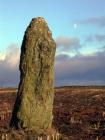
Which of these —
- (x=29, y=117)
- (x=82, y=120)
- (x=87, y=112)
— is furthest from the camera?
(x=87, y=112)

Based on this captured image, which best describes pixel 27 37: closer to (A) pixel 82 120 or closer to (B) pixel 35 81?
(B) pixel 35 81

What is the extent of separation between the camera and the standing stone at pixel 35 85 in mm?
26734

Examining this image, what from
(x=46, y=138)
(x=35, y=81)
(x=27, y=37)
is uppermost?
(x=27, y=37)

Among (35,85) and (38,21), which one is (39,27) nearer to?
(38,21)

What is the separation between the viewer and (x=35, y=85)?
27031 mm

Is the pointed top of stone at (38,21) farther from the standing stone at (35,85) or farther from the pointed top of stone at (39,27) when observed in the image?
the standing stone at (35,85)

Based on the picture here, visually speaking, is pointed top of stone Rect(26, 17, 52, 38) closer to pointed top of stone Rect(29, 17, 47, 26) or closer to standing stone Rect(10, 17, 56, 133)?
pointed top of stone Rect(29, 17, 47, 26)

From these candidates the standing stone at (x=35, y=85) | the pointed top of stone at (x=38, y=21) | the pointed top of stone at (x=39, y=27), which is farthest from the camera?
the pointed top of stone at (x=38, y=21)

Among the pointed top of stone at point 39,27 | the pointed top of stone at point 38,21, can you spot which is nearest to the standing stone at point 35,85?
the pointed top of stone at point 39,27

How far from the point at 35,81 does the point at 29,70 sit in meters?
0.51

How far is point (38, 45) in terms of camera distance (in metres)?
27.2

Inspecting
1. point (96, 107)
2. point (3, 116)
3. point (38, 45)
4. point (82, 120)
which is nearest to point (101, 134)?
point (38, 45)

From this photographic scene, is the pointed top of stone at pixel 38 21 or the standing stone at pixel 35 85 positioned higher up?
the pointed top of stone at pixel 38 21

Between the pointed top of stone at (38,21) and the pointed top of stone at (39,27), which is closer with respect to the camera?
the pointed top of stone at (39,27)
